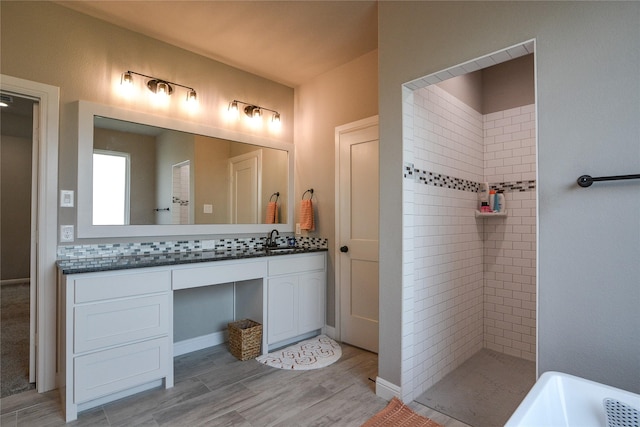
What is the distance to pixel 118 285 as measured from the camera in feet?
6.93

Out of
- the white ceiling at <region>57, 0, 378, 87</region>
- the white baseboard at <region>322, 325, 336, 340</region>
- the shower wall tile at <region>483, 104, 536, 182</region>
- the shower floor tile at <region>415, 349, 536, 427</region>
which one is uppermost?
the white ceiling at <region>57, 0, 378, 87</region>

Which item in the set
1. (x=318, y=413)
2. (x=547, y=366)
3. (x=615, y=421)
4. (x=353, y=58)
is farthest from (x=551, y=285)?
(x=353, y=58)

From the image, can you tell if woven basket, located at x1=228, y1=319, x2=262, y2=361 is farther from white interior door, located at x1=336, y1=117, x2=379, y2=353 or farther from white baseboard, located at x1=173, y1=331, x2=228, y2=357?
white interior door, located at x1=336, y1=117, x2=379, y2=353

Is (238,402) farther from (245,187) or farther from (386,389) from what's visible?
(245,187)

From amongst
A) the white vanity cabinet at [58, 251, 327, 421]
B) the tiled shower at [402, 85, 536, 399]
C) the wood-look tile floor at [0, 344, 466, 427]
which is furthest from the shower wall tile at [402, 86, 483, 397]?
the white vanity cabinet at [58, 251, 327, 421]

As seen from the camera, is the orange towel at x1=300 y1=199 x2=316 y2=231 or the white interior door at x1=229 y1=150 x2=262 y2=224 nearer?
the white interior door at x1=229 y1=150 x2=262 y2=224

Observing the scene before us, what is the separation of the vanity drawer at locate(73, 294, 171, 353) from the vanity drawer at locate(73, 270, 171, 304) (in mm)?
46

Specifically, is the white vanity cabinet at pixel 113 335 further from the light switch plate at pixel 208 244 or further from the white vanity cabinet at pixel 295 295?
the white vanity cabinet at pixel 295 295

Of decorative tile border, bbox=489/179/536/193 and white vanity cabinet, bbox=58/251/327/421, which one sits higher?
decorative tile border, bbox=489/179/536/193

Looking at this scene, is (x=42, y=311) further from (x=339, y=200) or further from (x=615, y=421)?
(x=615, y=421)

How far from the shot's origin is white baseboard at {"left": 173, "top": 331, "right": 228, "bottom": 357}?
2.93 m

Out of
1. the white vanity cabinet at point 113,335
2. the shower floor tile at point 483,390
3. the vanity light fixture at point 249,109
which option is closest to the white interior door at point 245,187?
the vanity light fixture at point 249,109

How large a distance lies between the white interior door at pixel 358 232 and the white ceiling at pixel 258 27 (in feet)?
2.38

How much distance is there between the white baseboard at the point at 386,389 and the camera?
2188mm
